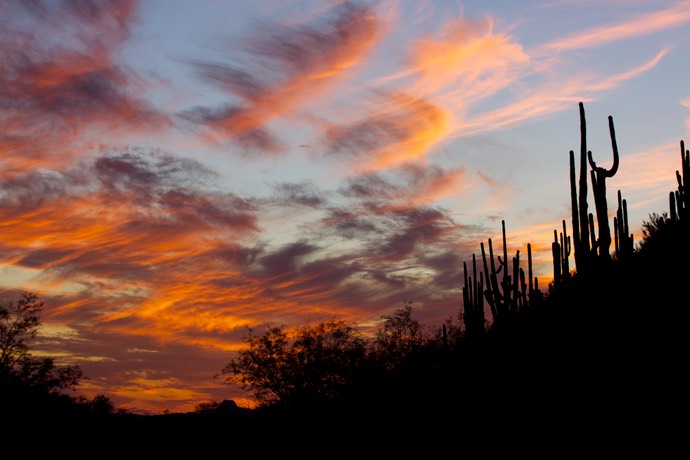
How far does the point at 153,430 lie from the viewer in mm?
21734

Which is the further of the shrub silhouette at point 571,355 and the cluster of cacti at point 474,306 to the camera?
the cluster of cacti at point 474,306

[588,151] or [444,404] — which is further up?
[588,151]

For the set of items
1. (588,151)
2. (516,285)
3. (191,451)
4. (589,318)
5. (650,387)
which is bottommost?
(191,451)

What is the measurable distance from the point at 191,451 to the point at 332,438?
172 inches

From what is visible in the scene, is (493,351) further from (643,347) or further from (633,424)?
(633,424)

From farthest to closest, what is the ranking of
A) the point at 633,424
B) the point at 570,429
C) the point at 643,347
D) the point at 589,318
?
the point at 589,318
the point at 643,347
the point at 570,429
the point at 633,424

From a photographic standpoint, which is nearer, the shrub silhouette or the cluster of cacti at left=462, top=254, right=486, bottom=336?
the shrub silhouette

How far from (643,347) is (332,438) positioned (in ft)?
35.0

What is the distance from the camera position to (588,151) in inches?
662

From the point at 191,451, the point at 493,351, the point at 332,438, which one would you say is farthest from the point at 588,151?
the point at 191,451

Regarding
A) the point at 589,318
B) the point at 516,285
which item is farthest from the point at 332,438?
the point at 589,318

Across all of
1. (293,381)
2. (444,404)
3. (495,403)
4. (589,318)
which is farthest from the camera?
(293,381)

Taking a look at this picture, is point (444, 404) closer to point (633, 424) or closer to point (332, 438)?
point (332, 438)

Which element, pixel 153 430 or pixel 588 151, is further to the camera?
pixel 153 430
